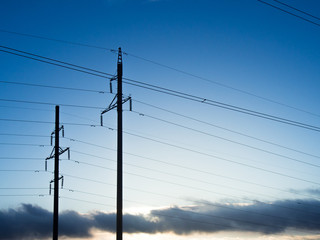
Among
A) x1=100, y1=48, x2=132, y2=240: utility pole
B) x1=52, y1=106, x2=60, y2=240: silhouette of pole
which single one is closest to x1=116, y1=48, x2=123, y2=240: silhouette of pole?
x1=100, y1=48, x2=132, y2=240: utility pole

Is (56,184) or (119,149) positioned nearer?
(119,149)

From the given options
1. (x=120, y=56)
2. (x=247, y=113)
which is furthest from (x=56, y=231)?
(x=247, y=113)

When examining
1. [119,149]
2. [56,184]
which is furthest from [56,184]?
[119,149]

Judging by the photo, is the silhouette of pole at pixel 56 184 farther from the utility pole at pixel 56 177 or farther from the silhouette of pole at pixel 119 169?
the silhouette of pole at pixel 119 169

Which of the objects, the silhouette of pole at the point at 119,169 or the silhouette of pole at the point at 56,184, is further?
the silhouette of pole at the point at 56,184

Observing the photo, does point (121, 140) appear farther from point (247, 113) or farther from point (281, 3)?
point (281, 3)

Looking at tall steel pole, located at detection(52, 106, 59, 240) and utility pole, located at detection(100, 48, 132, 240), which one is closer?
utility pole, located at detection(100, 48, 132, 240)

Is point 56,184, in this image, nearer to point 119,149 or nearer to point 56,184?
point 56,184

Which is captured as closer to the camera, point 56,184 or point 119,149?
point 119,149

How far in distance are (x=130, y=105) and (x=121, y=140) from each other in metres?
3.95

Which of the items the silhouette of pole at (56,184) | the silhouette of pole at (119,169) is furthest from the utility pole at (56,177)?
the silhouette of pole at (119,169)

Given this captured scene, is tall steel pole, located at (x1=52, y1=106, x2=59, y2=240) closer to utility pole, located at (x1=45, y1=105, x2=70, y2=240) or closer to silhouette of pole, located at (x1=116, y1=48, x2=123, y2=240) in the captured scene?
utility pole, located at (x1=45, y1=105, x2=70, y2=240)

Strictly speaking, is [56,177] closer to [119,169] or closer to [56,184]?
[56,184]

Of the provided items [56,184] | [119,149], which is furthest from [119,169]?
[56,184]
